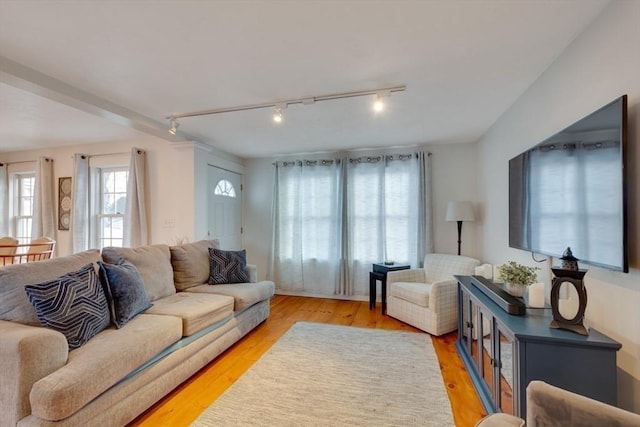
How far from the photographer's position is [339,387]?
212 centimetres

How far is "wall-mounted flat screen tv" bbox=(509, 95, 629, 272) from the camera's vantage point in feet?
4.12

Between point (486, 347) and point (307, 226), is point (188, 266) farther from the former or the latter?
point (486, 347)

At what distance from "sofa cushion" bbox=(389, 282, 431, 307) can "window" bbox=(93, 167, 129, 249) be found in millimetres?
3926

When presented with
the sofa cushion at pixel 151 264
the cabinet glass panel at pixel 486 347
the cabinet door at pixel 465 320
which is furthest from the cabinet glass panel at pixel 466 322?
the sofa cushion at pixel 151 264

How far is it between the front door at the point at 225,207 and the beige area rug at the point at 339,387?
2.16 m

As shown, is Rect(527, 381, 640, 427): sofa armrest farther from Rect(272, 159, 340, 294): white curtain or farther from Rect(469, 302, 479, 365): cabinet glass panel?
Rect(272, 159, 340, 294): white curtain

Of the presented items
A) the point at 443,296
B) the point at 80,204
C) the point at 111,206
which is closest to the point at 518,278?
the point at 443,296

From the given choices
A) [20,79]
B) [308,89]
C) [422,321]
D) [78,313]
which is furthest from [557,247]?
[20,79]

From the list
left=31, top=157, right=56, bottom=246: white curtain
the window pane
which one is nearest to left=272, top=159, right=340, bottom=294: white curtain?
the window pane

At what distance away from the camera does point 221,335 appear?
8.63 feet

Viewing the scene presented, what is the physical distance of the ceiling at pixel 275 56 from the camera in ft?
4.86

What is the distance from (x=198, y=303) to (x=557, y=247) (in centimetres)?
270

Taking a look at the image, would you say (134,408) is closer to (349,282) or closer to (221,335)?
(221,335)

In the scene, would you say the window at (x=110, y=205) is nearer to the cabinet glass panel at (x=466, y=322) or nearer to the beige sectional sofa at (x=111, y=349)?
the beige sectional sofa at (x=111, y=349)
